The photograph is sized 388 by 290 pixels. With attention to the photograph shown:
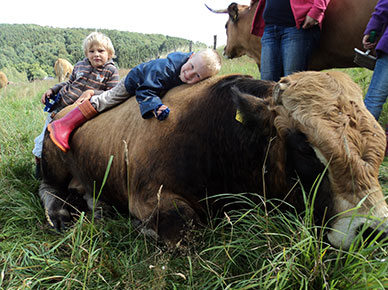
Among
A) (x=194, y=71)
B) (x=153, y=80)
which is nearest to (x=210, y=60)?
(x=194, y=71)

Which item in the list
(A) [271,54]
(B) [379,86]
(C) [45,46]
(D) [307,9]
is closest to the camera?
(B) [379,86]

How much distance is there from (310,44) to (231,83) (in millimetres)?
1960

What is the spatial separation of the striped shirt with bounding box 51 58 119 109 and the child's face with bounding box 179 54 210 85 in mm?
1815

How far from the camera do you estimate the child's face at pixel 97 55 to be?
4.18 m

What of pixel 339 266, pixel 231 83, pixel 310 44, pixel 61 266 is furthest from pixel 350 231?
pixel 310 44

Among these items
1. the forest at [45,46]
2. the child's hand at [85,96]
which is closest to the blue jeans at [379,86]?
the child's hand at [85,96]

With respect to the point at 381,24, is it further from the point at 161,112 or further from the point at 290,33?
the point at 161,112

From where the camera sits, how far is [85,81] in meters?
4.22

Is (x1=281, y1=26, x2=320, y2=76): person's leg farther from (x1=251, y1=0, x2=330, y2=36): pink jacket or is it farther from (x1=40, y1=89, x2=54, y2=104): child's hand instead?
(x1=40, y1=89, x2=54, y2=104): child's hand

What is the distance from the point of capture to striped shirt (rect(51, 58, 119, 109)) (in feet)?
13.6

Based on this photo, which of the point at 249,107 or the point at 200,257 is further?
the point at 249,107

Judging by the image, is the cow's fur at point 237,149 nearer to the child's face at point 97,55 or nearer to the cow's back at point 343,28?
the child's face at point 97,55

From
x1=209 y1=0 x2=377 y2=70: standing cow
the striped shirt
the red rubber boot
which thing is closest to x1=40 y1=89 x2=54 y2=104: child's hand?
the striped shirt

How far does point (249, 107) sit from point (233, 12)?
18.8 feet
